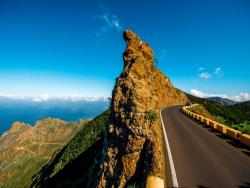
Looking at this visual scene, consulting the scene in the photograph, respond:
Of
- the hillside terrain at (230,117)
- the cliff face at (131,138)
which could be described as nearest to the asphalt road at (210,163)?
the cliff face at (131,138)

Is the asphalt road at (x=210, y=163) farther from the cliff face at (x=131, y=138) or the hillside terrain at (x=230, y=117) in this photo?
the hillside terrain at (x=230, y=117)

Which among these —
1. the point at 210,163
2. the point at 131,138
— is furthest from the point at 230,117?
the point at 210,163

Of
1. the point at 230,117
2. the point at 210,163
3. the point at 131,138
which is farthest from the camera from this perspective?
the point at 230,117

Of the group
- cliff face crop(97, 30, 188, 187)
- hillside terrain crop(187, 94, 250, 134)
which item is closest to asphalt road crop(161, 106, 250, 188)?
cliff face crop(97, 30, 188, 187)

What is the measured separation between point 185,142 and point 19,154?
209 meters

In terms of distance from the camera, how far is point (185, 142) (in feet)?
56.1

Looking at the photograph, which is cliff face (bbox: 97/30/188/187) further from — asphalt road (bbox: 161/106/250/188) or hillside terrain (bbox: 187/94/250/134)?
hillside terrain (bbox: 187/94/250/134)

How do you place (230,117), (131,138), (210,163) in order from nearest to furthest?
(210,163) < (131,138) < (230,117)

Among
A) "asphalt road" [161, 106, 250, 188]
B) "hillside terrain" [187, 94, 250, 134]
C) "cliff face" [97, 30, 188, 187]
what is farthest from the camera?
"hillside terrain" [187, 94, 250, 134]

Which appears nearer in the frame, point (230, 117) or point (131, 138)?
point (131, 138)

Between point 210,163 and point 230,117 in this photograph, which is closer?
point 210,163

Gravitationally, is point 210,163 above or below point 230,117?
below

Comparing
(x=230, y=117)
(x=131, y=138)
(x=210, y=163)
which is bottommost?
(x=210, y=163)

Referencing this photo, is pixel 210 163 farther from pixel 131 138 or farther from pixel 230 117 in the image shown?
pixel 230 117
